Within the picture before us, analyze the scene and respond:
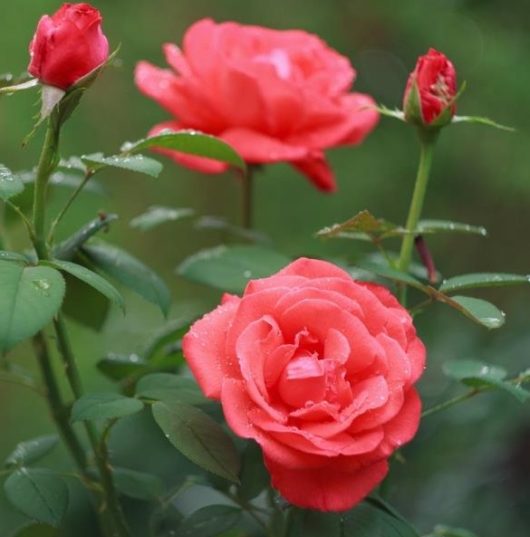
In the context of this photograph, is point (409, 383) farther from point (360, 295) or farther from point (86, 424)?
point (86, 424)

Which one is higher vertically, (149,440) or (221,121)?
(221,121)

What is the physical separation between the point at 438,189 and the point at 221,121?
1.17 metres

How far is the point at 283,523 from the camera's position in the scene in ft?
2.15

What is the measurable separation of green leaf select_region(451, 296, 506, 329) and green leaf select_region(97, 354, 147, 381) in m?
0.25

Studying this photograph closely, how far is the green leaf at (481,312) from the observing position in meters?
0.61

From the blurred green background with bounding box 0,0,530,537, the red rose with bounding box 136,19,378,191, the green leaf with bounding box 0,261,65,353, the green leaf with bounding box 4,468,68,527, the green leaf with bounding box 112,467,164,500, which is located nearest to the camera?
the green leaf with bounding box 0,261,65,353

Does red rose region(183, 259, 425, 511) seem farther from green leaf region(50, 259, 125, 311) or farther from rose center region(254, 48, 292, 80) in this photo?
rose center region(254, 48, 292, 80)

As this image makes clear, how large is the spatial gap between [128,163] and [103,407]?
0.14 metres

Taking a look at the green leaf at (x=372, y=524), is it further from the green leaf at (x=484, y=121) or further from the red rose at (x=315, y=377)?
the green leaf at (x=484, y=121)

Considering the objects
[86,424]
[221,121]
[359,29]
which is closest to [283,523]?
[86,424]

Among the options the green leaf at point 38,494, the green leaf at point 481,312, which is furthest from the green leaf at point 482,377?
the green leaf at point 38,494

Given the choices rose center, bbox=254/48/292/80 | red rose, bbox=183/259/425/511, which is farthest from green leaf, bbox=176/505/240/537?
rose center, bbox=254/48/292/80

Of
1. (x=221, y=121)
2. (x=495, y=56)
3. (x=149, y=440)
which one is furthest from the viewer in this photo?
(x=495, y=56)

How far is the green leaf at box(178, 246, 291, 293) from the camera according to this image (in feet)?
2.46
